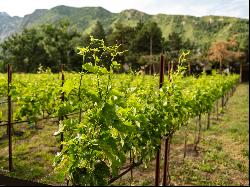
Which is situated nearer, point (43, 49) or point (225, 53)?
point (43, 49)

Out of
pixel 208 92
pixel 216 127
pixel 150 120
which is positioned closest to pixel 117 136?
pixel 150 120

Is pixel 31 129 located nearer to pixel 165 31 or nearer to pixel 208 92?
pixel 208 92

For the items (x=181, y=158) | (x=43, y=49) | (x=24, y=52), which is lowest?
(x=181, y=158)

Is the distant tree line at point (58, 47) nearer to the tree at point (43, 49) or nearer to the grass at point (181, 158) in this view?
the tree at point (43, 49)

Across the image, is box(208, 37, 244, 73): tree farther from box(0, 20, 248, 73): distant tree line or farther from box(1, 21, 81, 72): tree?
box(1, 21, 81, 72): tree

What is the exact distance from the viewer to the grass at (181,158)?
7.44 m

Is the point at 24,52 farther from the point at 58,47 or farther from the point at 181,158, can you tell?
the point at 181,158

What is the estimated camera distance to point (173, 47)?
2271 inches

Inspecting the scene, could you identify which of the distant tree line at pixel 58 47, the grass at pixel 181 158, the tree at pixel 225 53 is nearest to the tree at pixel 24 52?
the distant tree line at pixel 58 47

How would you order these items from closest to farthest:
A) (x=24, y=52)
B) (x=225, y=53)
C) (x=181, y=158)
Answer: (x=181, y=158) → (x=24, y=52) → (x=225, y=53)

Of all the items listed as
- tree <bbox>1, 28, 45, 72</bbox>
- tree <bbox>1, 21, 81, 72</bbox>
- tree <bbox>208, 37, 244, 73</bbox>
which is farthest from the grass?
tree <bbox>208, 37, 244, 73</bbox>

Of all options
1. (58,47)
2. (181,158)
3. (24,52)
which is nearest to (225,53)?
(58,47)

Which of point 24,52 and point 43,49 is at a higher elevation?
point 43,49

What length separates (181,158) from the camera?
29.5 feet
